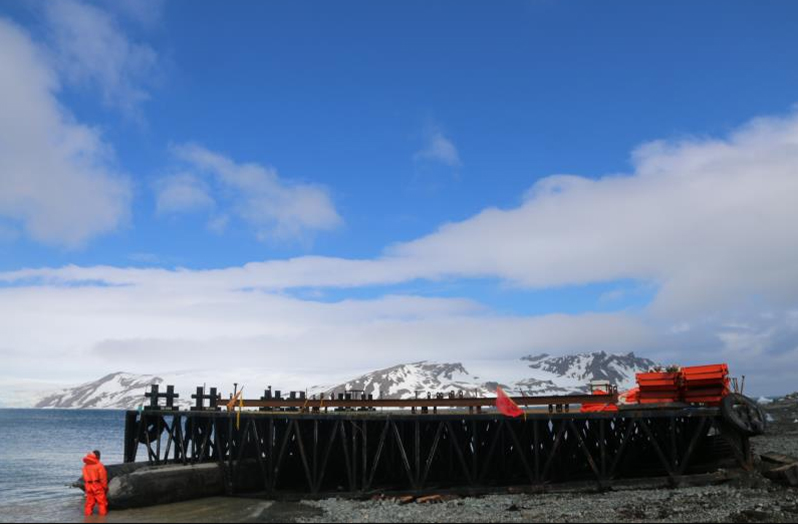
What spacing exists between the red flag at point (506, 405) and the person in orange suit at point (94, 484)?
1546cm

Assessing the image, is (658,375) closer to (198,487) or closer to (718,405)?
(718,405)

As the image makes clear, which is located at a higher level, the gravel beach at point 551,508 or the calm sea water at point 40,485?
the gravel beach at point 551,508

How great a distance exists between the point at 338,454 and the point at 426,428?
198 inches

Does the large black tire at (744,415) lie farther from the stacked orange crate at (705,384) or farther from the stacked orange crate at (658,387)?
the stacked orange crate at (658,387)

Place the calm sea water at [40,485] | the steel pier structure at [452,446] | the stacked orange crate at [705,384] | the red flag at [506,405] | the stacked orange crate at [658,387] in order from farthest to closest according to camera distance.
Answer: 1. the stacked orange crate at [658,387]
2. the calm sea water at [40,485]
3. the stacked orange crate at [705,384]
4. the steel pier structure at [452,446]
5. the red flag at [506,405]

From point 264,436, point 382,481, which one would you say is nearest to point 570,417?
point 382,481

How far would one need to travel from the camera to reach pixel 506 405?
24.2 meters

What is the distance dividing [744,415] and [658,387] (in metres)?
3.84

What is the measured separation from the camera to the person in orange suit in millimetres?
23250

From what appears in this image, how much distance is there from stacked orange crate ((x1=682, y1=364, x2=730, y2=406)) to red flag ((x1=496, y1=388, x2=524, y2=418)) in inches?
303

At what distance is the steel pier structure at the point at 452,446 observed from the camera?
24281 mm

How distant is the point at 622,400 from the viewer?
29594 millimetres

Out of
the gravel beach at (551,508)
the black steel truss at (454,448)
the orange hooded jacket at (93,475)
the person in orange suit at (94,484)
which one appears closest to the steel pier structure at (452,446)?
the black steel truss at (454,448)

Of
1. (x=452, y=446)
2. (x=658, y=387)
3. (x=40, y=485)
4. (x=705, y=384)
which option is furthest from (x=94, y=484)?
(x=705, y=384)
